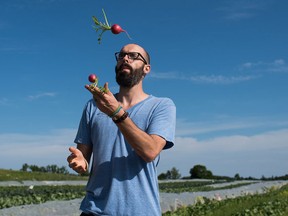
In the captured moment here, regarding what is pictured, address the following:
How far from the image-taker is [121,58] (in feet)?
10.1

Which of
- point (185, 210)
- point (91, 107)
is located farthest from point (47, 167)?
point (91, 107)

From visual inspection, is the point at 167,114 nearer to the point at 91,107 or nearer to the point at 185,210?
the point at 91,107

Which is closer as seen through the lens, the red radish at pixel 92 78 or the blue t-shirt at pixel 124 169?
the red radish at pixel 92 78

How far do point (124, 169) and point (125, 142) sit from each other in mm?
156

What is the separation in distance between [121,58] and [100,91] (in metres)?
0.51

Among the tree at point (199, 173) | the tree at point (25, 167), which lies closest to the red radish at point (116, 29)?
the tree at point (25, 167)

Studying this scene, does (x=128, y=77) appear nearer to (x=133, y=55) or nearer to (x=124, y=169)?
(x=133, y=55)

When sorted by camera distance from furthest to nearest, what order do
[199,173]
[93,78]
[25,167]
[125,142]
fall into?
[199,173], [25,167], [125,142], [93,78]

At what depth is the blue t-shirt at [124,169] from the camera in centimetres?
283

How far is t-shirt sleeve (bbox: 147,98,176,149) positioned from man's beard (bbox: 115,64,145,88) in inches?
8.2

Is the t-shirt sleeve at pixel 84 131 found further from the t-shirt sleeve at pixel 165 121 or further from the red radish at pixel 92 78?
the red radish at pixel 92 78

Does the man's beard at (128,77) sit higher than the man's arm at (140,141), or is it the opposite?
the man's beard at (128,77)

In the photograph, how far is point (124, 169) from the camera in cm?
286

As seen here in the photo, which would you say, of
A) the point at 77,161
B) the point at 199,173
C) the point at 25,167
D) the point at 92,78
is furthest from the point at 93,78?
the point at 199,173
